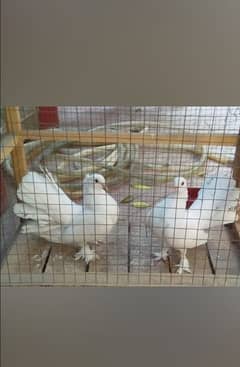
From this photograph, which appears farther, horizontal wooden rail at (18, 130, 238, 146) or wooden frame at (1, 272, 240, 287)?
horizontal wooden rail at (18, 130, 238, 146)

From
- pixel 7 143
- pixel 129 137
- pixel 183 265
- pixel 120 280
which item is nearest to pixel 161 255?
pixel 183 265

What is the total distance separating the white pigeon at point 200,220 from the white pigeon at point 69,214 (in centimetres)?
15

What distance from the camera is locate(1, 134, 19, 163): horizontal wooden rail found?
2.83 feet

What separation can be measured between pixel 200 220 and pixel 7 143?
50 centimetres

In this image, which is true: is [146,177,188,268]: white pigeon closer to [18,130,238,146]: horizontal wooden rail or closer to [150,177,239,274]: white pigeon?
[150,177,239,274]: white pigeon

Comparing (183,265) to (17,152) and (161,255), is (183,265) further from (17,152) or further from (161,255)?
(17,152)

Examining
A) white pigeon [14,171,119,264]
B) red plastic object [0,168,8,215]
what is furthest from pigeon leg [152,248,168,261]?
red plastic object [0,168,8,215]

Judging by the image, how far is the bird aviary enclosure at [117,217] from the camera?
769mm

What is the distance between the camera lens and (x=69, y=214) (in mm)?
907

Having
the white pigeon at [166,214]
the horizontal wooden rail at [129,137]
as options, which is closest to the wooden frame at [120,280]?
the white pigeon at [166,214]
